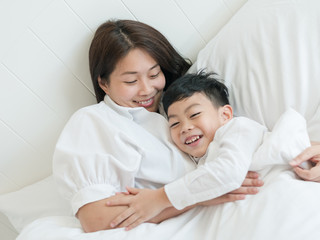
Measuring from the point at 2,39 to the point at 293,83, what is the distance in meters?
1.03

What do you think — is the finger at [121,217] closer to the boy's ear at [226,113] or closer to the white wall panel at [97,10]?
the boy's ear at [226,113]

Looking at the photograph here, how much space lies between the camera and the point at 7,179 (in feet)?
4.50

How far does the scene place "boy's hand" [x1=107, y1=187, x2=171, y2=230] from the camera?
958mm

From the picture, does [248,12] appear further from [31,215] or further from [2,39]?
[31,215]

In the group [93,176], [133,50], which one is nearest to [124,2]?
[133,50]

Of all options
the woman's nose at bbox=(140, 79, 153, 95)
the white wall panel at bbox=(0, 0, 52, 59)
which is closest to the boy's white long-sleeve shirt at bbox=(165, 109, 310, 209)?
the woman's nose at bbox=(140, 79, 153, 95)

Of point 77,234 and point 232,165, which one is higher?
point 77,234

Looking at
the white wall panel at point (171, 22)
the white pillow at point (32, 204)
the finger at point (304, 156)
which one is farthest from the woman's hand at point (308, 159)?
the white pillow at point (32, 204)

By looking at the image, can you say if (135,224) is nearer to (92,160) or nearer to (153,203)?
(153,203)

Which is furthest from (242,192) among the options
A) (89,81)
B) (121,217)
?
(89,81)

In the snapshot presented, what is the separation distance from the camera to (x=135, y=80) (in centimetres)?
118

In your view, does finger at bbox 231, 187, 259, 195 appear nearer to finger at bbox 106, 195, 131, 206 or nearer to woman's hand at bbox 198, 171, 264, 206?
woman's hand at bbox 198, 171, 264, 206

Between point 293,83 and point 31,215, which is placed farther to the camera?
point 31,215

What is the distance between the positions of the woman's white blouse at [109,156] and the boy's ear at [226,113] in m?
0.20
